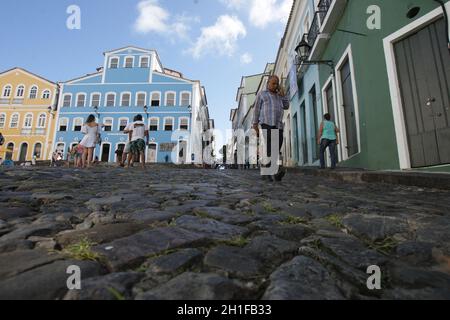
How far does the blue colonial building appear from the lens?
36.1 metres

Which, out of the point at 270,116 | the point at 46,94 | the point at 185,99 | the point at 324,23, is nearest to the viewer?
the point at 270,116

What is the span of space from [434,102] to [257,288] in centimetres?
656

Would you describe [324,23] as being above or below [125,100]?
below

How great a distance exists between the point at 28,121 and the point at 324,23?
38.4m

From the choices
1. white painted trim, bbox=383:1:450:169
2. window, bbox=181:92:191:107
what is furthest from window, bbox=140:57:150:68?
white painted trim, bbox=383:1:450:169

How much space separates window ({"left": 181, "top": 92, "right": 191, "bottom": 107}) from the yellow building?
15.5 meters

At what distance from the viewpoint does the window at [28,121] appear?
1467 inches

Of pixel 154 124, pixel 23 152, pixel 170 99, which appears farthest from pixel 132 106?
pixel 23 152

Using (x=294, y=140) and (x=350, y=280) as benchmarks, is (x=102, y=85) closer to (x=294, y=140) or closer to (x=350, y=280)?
(x=294, y=140)

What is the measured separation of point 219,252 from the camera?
1.41 metres

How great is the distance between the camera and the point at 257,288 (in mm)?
1080

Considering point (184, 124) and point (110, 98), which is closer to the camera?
point (184, 124)

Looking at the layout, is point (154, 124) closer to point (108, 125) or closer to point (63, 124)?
point (108, 125)

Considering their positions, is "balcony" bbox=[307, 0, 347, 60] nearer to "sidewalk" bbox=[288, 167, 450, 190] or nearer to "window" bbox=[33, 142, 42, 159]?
"sidewalk" bbox=[288, 167, 450, 190]
